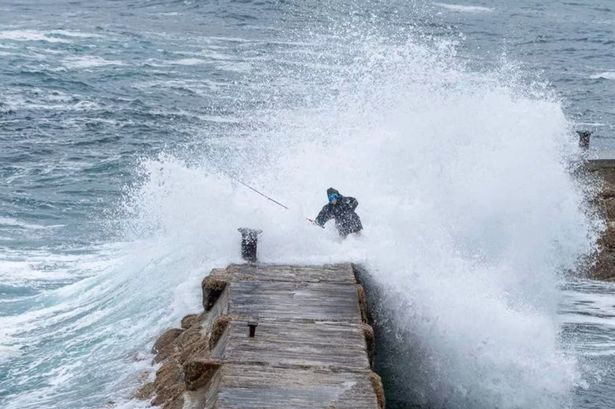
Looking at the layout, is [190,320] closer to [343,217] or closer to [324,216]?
[324,216]

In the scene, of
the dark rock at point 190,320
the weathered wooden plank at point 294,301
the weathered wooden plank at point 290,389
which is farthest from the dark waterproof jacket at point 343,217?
the weathered wooden plank at point 290,389

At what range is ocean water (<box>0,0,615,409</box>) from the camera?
11641mm

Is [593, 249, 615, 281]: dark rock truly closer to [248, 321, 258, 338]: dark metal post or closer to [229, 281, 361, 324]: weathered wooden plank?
[229, 281, 361, 324]: weathered wooden plank

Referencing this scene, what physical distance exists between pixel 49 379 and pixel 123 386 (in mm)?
1168

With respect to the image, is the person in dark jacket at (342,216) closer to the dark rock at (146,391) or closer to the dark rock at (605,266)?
the dark rock at (146,391)

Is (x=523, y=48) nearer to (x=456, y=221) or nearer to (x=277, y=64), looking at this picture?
(x=277, y=64)

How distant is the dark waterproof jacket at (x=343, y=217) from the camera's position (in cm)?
1343

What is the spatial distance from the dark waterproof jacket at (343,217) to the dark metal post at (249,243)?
1227 mm

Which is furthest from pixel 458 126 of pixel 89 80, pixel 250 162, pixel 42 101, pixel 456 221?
pixel 89 80

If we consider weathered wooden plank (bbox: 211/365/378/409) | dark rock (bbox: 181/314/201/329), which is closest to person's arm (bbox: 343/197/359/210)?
dark rock (bbox: 181/314/201/329)

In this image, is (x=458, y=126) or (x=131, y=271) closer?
(x=131, y=271)

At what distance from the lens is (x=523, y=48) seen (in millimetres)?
42812

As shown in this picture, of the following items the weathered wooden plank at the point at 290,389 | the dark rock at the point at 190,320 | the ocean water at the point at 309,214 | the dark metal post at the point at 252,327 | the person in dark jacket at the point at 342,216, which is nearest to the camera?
the weathered wooden plank at the point at 290,389

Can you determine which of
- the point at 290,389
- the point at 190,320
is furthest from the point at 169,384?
the point at 290,389
